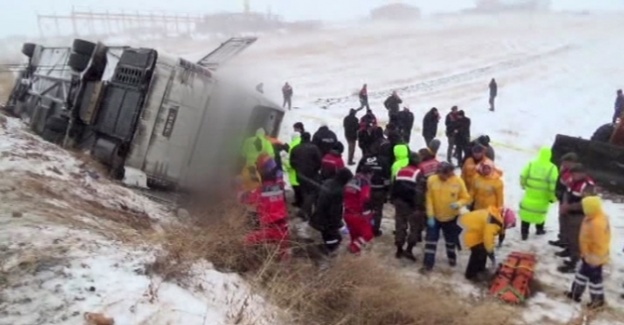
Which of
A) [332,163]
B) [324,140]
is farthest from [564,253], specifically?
[324,140]

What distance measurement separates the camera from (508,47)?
43.8 metres

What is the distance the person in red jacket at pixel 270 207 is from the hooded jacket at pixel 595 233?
3.06 meters

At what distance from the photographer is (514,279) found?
19.8 feet

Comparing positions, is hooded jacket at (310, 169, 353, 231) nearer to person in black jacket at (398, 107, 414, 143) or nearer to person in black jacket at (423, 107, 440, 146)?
person in black jacket at (398, 107, 414, 143)

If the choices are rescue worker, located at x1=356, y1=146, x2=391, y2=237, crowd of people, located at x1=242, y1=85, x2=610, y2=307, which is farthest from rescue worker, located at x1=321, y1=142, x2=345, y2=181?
rescue worker, located at x1=356, y1=146, x2=391, y2=237

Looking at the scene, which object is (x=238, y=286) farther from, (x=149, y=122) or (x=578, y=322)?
(x=149, y=122)

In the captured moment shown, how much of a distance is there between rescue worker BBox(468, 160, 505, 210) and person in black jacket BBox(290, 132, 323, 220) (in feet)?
8.40

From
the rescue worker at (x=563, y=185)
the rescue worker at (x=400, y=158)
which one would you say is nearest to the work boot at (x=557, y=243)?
the rescue worker at (x=563, y=185)

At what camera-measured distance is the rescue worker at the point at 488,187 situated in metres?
6.84

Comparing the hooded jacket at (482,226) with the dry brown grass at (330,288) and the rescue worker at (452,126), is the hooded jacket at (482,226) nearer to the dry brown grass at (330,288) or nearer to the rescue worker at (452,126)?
the dry brown grass at (330,288)

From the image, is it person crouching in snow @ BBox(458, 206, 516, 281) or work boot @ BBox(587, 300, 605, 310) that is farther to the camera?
person crouching in snow @ BBox(458, 206, 516, 281)

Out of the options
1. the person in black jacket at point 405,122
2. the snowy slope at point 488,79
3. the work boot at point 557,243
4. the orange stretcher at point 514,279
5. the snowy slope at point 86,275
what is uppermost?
the snowy slope at point 488,79

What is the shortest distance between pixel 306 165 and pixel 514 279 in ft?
11.9

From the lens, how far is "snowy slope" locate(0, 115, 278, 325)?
3.69 meters
